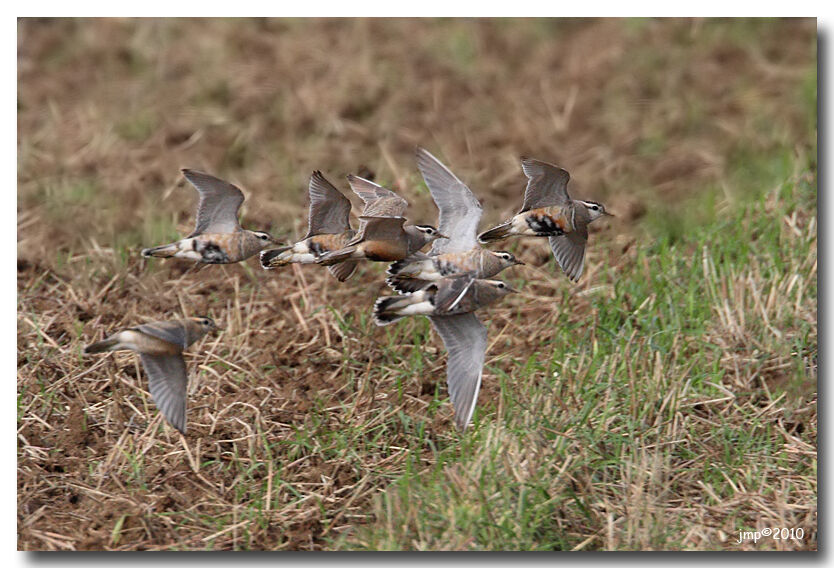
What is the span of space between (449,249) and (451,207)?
18cm

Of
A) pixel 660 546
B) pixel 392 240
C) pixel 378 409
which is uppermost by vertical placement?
pixel 392 240

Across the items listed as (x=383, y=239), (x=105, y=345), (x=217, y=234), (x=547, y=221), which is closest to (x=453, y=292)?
(x=383, y=239)

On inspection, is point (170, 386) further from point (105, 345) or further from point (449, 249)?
point (449, 249)

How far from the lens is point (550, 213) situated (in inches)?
178

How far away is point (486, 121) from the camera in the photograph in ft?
22.7

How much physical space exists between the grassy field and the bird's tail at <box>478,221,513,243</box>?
2.70 feet

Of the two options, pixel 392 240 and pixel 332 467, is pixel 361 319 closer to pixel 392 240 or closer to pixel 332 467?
pixel 332 467

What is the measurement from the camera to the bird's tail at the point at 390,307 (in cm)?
436

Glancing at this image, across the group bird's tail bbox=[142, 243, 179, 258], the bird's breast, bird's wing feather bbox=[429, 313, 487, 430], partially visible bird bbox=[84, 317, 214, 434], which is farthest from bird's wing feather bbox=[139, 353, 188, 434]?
the bird's breast

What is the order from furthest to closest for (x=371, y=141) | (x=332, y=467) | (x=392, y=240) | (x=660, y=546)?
(x=371, y=141), (x=332, y=467), (x=660, y=546), (x=392, y=240)

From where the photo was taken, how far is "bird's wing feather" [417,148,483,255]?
4.59m

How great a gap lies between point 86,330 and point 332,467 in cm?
131

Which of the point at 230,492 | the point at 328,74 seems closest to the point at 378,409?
the point at 230,492

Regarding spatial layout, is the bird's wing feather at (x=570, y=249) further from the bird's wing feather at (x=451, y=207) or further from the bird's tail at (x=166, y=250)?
the bird's tail at (x=166, y=250)
